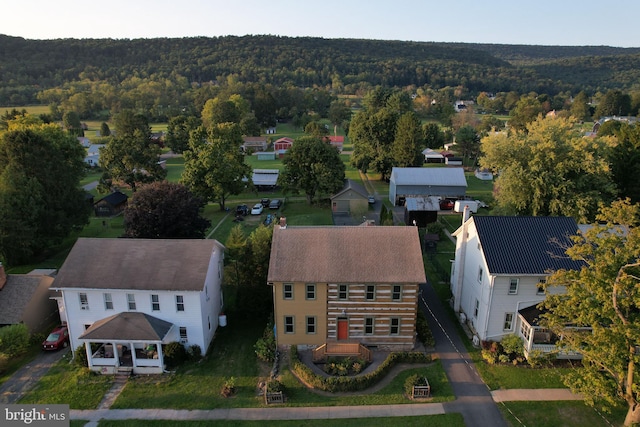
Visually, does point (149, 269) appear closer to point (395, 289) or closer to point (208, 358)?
point (208, 358)

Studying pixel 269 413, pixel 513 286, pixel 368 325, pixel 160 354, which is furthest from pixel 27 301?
pixel 513 286

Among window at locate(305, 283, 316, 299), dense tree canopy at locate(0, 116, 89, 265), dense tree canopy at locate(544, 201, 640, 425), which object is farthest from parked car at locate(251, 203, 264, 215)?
dense tree canopy at locate(544, 201, 640, 425)

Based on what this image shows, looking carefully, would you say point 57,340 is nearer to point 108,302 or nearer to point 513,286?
point 108,302

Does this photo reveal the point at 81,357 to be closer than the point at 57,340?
Yes

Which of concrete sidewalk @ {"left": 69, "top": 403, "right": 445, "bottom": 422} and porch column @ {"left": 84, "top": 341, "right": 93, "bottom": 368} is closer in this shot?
concrete sidewalk @ {"left": 69, "top": 403, "right": 445, "bottom": 422}

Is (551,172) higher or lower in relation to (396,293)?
higher

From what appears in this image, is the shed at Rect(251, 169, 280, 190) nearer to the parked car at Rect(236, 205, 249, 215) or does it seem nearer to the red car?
the parked car at Rect(236, 205, 249, 215)

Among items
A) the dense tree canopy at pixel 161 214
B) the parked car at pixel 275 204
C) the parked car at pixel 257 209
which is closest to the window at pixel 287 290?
the dense tree canopy at pixel 161 214
